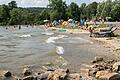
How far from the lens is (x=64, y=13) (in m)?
130

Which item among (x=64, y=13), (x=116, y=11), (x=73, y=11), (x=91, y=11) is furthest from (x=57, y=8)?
(x=116, y=11)

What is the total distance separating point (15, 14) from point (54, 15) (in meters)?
47.7

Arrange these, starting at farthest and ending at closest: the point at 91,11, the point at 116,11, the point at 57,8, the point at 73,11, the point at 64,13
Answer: the point at 73,11, the point at 91,11, the point at 64,13, the point at 57,8, the point at 116,11

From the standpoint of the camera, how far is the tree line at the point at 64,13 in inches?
3610

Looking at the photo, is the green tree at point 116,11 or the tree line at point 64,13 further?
the tree line at point 64,13

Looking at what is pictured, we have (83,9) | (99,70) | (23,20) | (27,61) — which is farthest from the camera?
(23,20)

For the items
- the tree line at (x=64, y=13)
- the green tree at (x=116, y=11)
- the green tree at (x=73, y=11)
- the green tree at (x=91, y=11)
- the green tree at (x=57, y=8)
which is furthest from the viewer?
the green tree at (x=73, y=11)

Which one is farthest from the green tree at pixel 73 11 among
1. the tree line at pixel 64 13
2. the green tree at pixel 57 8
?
the green tree at pixel 57 8

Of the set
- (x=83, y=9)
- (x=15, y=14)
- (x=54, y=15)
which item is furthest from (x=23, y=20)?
(x=54, y=15)

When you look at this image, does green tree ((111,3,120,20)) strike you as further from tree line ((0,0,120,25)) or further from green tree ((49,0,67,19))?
green tree ((49,0,67,19))

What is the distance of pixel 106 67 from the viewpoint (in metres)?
19.1

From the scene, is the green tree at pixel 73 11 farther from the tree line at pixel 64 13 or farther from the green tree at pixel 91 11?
the green tree at pixel 91 11

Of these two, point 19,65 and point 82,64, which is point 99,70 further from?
point 19,65

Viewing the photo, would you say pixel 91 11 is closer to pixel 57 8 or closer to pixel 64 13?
pixel 64 13
